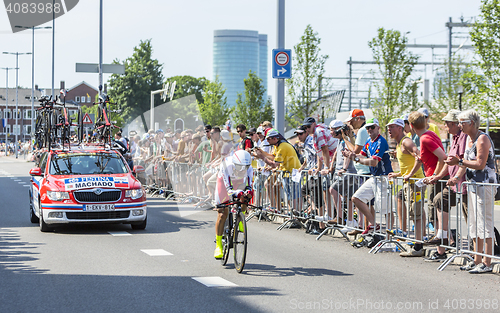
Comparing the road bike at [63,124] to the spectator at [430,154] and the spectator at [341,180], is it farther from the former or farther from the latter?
the spectator at [430,154]

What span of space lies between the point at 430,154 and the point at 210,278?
3647 millimetres

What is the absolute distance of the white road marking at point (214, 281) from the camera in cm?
723

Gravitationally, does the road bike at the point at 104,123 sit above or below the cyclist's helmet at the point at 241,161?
above

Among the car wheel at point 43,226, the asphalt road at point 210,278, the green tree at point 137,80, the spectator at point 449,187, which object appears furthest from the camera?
the green tree at point 137,80

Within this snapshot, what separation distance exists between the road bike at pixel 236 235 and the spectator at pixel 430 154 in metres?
2.63

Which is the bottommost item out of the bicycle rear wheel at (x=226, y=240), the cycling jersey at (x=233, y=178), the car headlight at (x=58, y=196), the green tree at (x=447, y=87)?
the bicycle rear wheel at (x=226, y=240)

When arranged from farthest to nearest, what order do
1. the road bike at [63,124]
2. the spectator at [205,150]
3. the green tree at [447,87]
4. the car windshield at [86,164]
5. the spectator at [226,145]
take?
the green tree at [447,87] → the spectator at [205,150] → the spectator at [226,145] → the road bike at [63,124] → the car windshield at [86,164]

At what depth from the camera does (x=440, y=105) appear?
135ft

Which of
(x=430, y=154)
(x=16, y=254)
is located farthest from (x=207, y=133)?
(x=430, y=154)

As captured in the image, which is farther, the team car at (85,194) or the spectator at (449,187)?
the team car at (85,194)

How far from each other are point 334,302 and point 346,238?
465 centimetres

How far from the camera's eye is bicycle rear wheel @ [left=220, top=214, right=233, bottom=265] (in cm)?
837

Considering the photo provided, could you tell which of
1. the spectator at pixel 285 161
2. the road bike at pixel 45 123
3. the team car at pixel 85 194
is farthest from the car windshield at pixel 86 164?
the spectator at pixel 285 161

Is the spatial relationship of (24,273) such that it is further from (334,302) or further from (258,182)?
(258,182)
